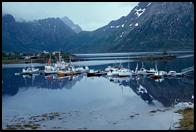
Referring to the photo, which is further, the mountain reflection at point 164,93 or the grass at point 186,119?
the mountain reflection at point 164,93

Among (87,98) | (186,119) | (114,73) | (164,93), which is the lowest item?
(87,98)

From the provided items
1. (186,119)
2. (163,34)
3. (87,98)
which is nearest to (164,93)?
(87,98)

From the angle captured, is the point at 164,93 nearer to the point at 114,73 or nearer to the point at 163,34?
the point at 114,73

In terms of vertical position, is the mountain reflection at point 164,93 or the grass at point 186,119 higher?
the grass at point 186,119

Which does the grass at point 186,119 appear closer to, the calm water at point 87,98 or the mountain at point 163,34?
the calm water at point 87,98

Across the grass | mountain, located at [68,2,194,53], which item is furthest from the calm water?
mountain, located at [68,2,194,53]

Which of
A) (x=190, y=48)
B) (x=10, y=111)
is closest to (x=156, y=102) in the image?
(x=10, y=111)

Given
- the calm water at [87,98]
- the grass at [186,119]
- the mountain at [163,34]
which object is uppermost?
the mountain at [163,34]

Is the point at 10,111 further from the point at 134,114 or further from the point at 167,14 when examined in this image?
the point at 167,14

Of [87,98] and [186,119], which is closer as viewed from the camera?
[186,119]

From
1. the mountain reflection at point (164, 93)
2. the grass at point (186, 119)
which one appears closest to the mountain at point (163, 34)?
the mountain reflection at point (164, 93)

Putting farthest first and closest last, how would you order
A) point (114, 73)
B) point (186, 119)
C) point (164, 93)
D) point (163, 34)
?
point (163, 34) → point (114, 73) → point (164, 93) → point (186, 119)

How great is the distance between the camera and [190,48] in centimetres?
16250

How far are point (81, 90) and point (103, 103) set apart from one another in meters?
11.9
